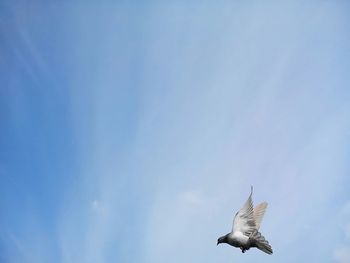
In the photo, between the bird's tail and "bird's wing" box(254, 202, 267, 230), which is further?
"bird's wing" box(254, 202, 267, 230)

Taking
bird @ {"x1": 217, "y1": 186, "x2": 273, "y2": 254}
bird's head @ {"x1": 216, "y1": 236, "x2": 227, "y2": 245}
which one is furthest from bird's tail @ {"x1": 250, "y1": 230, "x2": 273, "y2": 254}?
bird's head @ {"x1": 216, "y1": 236, "x2": 227, "y2": 245}

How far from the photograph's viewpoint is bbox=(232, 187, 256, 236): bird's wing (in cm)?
2941

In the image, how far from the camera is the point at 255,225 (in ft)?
97.2

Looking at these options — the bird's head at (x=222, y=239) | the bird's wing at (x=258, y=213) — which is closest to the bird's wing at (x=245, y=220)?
the bird's wing at (x=258, y=213)

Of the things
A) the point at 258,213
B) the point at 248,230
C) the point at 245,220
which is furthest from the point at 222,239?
the point at 258,213

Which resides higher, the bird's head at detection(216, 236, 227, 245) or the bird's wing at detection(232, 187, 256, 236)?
the bird's wing at detection(232, 187, 256, 236)

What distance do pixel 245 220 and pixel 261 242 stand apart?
1.91 meters

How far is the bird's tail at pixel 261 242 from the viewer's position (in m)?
28.9

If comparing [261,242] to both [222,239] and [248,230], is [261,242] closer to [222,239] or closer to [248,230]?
[248,230]

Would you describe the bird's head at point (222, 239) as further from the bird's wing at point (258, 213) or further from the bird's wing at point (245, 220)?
the bird's wing at point (258, 213)

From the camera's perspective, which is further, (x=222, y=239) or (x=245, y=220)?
(x=222, y=239)

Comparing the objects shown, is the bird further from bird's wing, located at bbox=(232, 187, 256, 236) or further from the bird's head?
the bird's head

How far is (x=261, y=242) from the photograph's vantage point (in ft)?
95.2

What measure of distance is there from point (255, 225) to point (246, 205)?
166 cm
